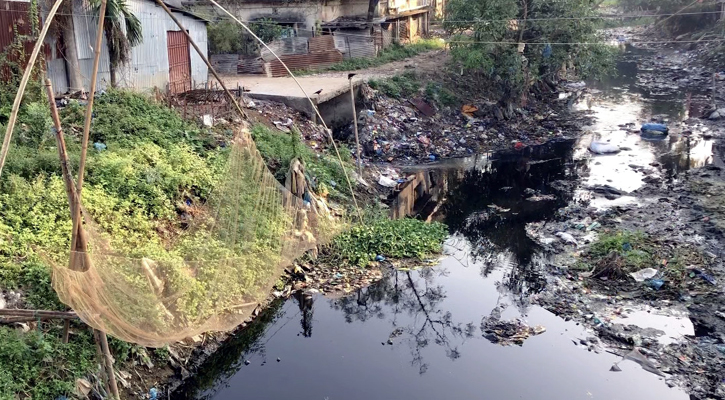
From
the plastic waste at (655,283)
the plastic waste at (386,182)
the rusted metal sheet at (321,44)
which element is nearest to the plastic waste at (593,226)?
the plastic waste at (655,283)

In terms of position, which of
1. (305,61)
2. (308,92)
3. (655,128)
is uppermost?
(305,61)

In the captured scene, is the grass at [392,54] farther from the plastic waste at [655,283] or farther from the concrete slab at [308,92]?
the plastic waste at [655,283]

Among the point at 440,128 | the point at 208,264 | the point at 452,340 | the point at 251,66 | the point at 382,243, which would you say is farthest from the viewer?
the point at 251,66

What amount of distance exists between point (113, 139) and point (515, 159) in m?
7.56

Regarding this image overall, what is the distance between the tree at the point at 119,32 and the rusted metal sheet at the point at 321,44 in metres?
7.04

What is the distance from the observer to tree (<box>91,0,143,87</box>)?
830 centimetres

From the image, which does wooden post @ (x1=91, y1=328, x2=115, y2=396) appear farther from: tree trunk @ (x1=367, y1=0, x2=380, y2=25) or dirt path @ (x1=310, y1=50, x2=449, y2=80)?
tree trunk @ (x1=367, y1=0, x2=380, y2=25)

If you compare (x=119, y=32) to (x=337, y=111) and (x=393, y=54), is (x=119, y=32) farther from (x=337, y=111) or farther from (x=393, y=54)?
(x=393, y=54)

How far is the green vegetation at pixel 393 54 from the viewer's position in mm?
15705

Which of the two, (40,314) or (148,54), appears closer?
(40,314)

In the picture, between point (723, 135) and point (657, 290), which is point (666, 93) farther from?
point (657, 290)

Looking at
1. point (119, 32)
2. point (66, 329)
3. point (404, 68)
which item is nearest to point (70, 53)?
point (119, 32)

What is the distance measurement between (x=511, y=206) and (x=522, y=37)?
515 cm

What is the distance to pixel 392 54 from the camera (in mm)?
17078
